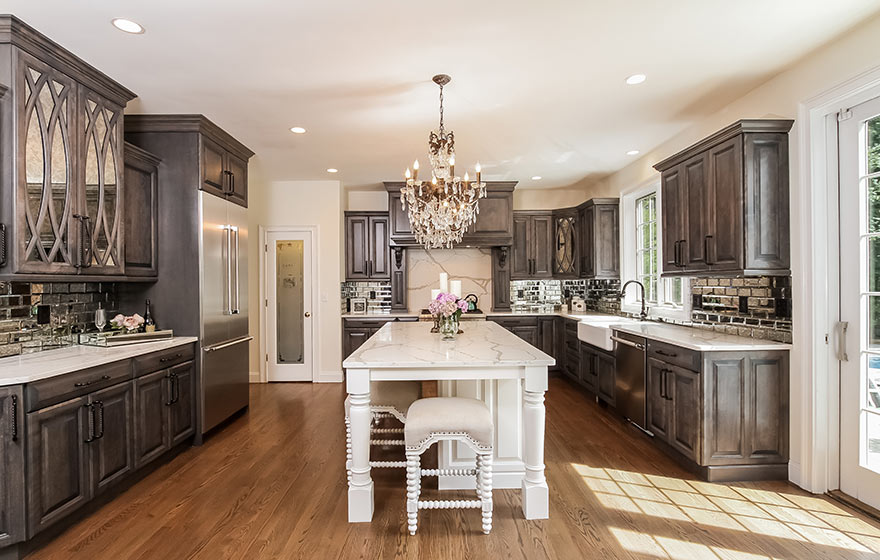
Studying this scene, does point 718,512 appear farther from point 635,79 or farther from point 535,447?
point 635,79

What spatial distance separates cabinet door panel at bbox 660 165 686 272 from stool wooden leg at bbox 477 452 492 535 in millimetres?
2319

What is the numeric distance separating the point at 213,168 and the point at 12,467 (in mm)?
2552

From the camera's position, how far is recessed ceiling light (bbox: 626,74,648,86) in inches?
119

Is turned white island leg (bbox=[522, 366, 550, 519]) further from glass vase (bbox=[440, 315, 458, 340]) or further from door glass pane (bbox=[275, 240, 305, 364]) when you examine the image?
door glass pane (bbox=[275, 240, 305, 364])

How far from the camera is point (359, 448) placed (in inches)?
97.2

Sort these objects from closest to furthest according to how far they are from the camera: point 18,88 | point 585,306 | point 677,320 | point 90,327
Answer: point 18,88
point 90,327
point 677,320
point 585,306

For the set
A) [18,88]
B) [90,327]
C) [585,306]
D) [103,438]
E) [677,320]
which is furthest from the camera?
[585,306]

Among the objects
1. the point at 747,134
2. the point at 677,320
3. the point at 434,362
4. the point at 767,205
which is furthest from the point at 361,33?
the point at 677,320

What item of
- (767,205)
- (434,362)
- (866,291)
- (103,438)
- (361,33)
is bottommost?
(103,438)

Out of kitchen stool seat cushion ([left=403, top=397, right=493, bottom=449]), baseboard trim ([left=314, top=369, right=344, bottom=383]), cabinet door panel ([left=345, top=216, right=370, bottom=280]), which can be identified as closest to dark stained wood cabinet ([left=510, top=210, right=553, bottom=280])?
cabinet door panel ([left=345, top=216, right=370, bottom=280])

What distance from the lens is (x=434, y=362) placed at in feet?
8.01

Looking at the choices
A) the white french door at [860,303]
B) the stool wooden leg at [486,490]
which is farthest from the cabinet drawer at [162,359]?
the white french door at [860,303]

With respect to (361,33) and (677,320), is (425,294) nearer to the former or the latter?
(677,320)

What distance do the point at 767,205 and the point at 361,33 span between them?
8.95 feet
